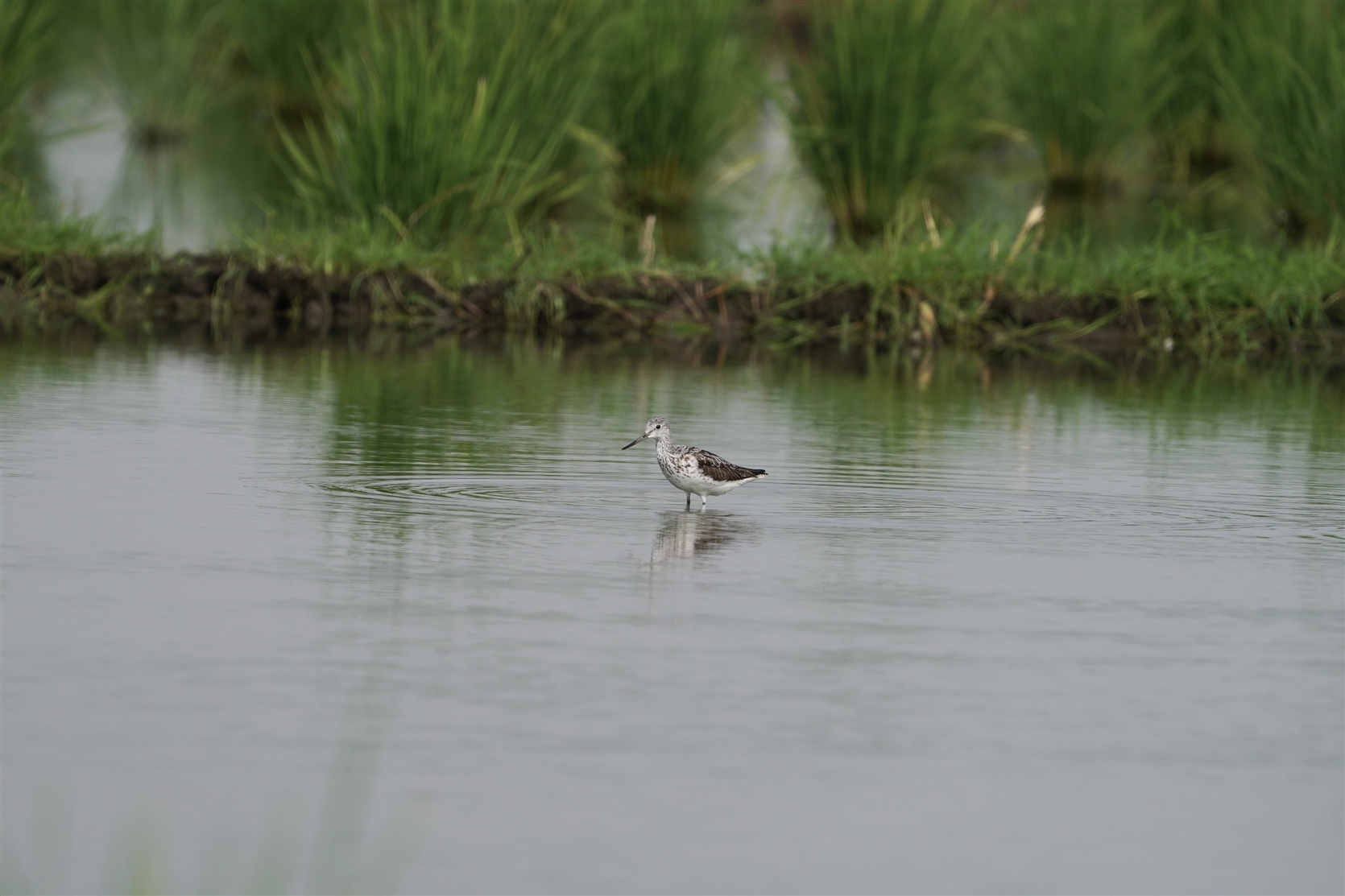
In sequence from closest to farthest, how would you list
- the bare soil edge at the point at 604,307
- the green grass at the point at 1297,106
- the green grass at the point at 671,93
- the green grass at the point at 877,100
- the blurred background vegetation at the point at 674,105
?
the bare soil edge at the point at 604,307 → the blurred background vegetation at the point at 674,105 → the green grass at the point at 1297,106 → the green grass at the point at 877,100 → the green grass at the point at 671,93

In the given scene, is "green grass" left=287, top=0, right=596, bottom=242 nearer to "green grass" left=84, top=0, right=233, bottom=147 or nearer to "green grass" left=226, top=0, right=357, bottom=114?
"green grass" left=226, top=0, right=357, bottom=114

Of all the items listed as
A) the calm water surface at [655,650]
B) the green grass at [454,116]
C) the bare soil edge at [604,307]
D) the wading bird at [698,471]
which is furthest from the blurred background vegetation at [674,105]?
the wading bird at [698,471]

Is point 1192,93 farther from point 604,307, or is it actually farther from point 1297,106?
point 604,307

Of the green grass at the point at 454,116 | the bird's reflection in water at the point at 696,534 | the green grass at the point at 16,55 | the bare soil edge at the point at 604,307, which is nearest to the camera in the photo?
the bird's reflection in water at the point at 696,534

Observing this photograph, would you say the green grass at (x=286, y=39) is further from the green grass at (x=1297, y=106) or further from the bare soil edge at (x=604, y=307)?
the green grass at (x=1297, y=106)

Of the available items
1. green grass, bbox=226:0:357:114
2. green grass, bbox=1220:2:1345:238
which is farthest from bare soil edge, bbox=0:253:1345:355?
green grass, bbox=226:0:357:114

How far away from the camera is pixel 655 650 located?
607cm

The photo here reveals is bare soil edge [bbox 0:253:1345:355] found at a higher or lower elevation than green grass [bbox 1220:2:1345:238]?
lower

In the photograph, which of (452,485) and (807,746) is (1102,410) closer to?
(452,485)

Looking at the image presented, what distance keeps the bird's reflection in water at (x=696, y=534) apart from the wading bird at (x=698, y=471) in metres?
0.10

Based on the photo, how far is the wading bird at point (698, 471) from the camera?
26.7ft

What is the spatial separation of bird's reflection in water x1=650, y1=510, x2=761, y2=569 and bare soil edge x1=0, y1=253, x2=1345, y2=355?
18.4 ft

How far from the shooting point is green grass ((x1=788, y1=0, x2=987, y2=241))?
54.2ft

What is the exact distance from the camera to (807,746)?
526 centimetres
